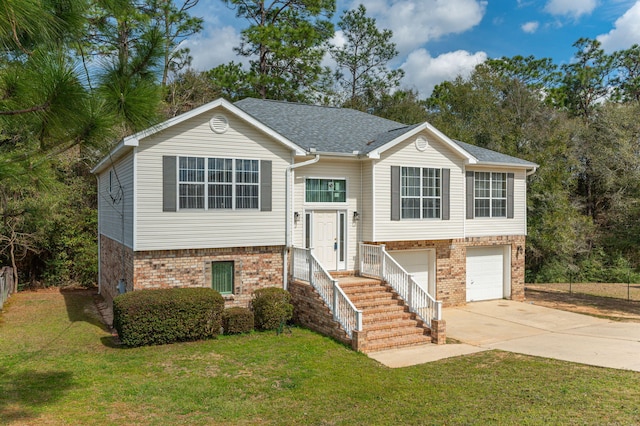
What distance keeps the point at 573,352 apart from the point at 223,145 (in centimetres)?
1016

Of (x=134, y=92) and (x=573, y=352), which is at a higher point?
(x=134, y=92)

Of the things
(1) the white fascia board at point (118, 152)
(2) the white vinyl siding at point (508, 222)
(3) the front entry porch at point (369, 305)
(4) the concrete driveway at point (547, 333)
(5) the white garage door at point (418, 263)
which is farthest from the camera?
(2) the white vinyl siding at point (508, 222)

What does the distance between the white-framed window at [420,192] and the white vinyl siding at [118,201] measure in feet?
27.0

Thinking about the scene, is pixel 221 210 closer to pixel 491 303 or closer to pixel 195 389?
pixel 195 389

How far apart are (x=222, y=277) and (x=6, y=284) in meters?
9.89

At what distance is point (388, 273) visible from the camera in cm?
1382

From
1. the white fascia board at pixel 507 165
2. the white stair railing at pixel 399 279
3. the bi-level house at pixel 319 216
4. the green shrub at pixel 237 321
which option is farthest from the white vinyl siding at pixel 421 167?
the green shrub at pixel 237 321

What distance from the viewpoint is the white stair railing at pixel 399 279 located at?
1228cm

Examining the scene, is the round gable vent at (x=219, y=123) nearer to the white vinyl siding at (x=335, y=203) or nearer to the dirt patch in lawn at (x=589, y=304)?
the white vinyl siding at (x=335, y=203)

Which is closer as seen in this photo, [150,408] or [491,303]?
[150,408]

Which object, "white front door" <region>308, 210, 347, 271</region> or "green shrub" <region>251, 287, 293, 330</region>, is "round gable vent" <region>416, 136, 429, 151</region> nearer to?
"white front door" <region>308, 210, 347, 271</region>

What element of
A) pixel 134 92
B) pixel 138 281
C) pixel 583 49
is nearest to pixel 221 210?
pixel 138 281

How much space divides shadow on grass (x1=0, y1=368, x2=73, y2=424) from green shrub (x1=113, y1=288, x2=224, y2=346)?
72.9 inches

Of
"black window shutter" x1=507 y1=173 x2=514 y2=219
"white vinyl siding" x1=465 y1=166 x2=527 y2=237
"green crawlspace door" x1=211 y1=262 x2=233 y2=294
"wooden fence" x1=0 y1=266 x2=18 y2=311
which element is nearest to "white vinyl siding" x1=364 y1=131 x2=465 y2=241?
"white vinyl siding" x1=465 y1=166 x2=527 y2=237
